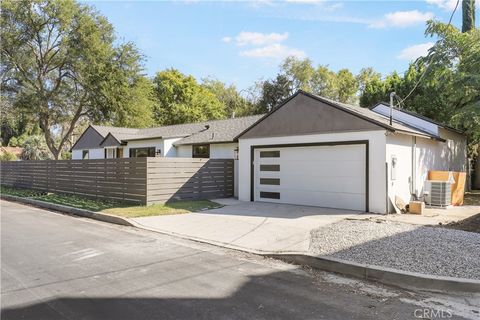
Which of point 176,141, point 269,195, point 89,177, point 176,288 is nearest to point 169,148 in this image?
point 176,141

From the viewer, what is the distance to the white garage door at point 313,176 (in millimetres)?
11852

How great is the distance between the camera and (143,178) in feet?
42.9

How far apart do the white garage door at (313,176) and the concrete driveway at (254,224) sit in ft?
1.71

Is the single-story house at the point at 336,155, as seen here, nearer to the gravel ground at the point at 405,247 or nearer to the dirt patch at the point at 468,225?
the dirt patch at the point at 468,225

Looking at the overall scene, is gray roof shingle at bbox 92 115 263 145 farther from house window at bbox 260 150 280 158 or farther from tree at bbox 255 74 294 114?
tree at bbox 255 74 294 114

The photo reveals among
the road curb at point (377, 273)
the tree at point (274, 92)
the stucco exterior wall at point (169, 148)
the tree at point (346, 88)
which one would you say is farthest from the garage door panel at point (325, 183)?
the tree at point (346, 88)

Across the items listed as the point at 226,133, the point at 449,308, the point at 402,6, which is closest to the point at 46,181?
the point at 226,133

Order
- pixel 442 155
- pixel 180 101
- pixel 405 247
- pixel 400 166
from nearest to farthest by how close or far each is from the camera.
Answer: pixel 405 247, pixel 400 166, pixel 442 155, pixel 180 101

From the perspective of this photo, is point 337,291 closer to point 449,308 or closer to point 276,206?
point 449,308

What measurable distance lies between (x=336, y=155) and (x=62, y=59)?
20.9m

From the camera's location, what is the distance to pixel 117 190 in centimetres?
1422

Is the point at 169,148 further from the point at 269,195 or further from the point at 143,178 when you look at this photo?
the point at 269,195

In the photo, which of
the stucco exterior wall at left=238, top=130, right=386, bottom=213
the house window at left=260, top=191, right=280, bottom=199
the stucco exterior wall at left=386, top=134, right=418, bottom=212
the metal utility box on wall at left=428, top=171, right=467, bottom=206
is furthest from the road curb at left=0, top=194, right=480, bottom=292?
the metal utility box on wall at left=428, top=171, right=467, bottom=206

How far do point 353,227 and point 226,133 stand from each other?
37.6ft
